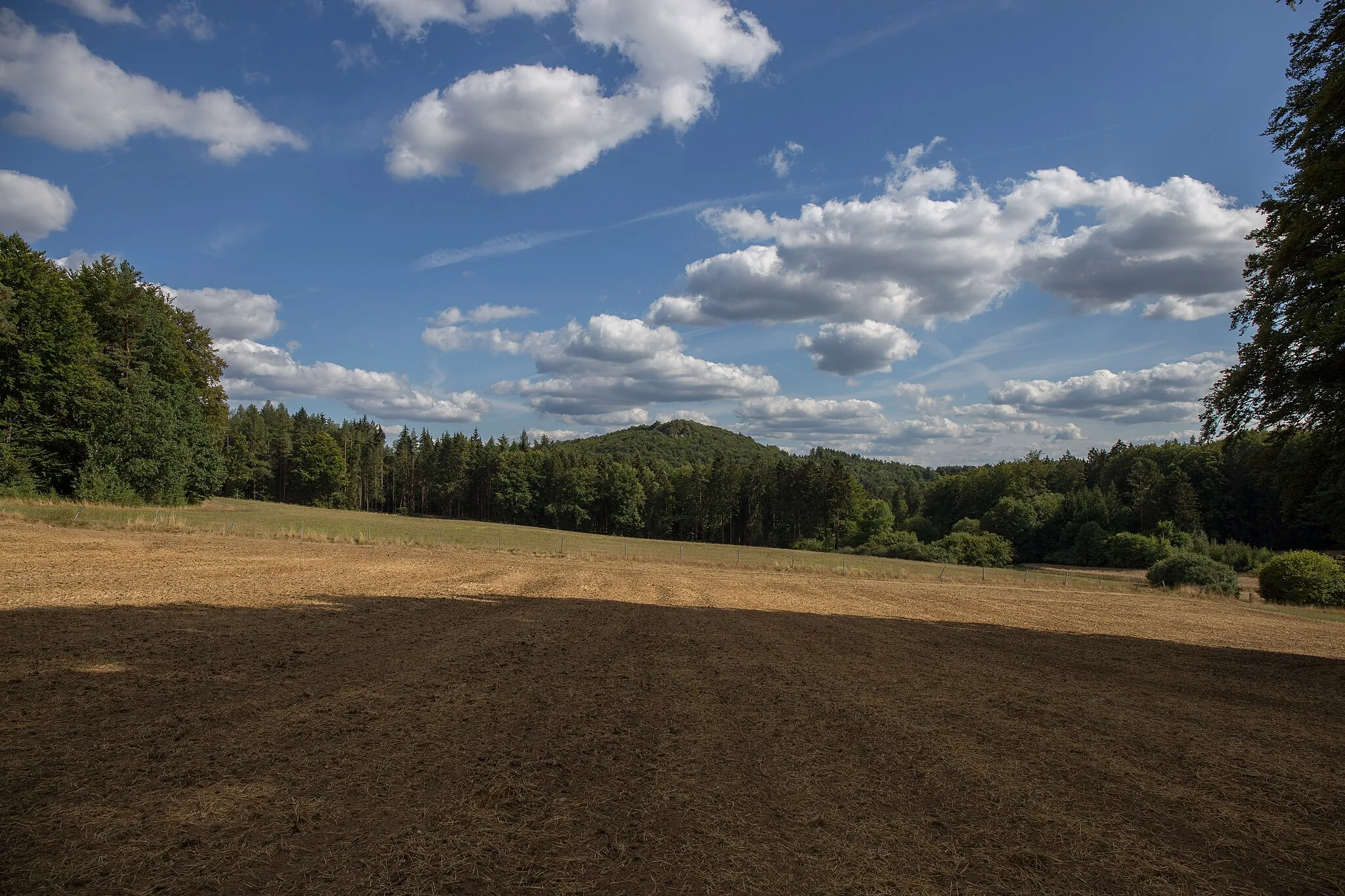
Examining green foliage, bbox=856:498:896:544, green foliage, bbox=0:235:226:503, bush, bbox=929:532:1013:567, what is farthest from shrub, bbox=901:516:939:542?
green foliage, bbox=0:235:226:503

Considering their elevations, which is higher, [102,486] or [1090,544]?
[102,486]

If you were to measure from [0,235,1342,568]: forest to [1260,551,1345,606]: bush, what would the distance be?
6693mm

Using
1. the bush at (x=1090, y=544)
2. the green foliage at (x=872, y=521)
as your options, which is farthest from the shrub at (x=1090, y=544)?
the green foliage at (x=872, y=521)

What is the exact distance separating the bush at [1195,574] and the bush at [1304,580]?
7.46 ft

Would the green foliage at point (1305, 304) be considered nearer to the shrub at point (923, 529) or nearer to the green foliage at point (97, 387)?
the green foliage at point (97, 387)

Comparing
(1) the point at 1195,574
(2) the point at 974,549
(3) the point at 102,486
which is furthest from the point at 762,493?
(3) the point at 102,486

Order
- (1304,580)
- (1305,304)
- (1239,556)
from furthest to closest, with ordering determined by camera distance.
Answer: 1. (1239,556)
2. (1304,580)
3. (1305,304)

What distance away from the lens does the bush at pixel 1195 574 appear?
36938mm

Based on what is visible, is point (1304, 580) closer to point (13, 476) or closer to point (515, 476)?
point (13, 476)

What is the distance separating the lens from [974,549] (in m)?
70.8

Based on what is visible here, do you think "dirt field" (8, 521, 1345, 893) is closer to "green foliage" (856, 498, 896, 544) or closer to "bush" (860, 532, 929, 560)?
"bush" (860, 532, 929, 560)

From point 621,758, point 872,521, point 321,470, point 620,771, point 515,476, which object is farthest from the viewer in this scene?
point 515,476

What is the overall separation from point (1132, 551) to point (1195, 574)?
36.6 meters

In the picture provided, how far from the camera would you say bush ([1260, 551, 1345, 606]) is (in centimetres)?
3162
